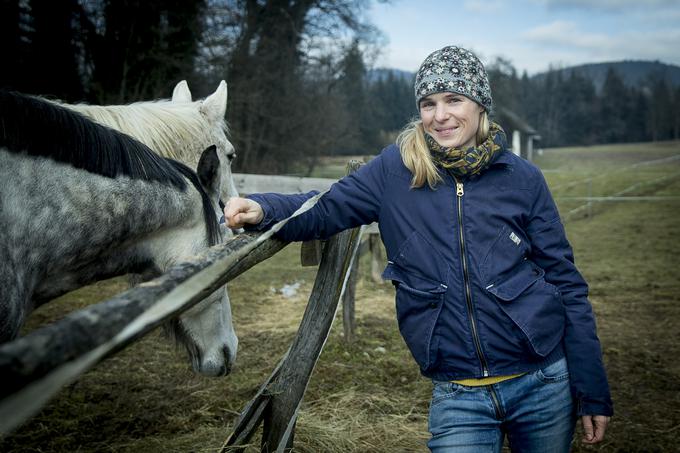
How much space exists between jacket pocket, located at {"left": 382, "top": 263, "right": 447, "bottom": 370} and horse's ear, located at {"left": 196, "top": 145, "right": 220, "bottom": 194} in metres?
1.05

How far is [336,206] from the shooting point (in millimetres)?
2258

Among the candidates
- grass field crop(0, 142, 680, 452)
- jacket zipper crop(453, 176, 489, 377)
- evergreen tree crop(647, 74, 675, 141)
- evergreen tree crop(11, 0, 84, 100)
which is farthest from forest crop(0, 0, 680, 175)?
evergreen tree crop(647, 74, 675, 141)

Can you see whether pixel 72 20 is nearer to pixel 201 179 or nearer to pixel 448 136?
pixel 201 179

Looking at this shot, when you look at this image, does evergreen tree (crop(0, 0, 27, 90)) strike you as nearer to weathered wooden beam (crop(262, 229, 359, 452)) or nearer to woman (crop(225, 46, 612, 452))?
weathered wooden beam (crop(262, 229, 359, 452))

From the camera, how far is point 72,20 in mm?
9641

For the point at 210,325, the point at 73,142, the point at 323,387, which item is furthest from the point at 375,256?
the point at 73,142

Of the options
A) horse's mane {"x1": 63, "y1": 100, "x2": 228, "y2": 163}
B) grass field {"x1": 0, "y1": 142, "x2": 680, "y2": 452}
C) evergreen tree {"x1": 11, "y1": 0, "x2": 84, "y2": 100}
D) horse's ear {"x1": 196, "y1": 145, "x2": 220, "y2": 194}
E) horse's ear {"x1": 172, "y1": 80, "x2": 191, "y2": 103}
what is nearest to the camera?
horse's ear {"x1": 196, "y1": 145, "x2": 220, "y2": 194}

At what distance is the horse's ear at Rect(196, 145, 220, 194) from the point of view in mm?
2513

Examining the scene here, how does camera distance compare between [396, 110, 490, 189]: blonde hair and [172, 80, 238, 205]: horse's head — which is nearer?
[396, 110, 490, 189]: blonde hair

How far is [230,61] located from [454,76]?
45.0ft

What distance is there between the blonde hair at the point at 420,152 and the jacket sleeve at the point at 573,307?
33 cm

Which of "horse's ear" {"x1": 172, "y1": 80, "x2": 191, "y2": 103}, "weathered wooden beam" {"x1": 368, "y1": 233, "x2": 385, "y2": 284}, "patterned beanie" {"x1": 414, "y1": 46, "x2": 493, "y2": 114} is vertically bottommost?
"weathered wooden beam" {"x1": 368, "y1": 233, "x2": 385, "y2": 284}

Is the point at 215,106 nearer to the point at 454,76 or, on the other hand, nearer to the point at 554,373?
the point at 454,76

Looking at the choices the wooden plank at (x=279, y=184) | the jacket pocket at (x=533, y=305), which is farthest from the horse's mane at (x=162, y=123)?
the jacket pocket at (x=533, y=305)
